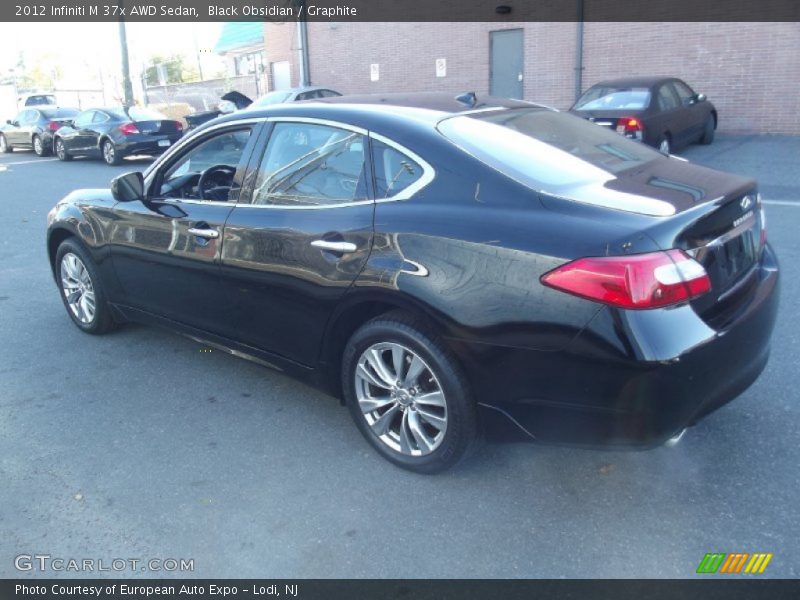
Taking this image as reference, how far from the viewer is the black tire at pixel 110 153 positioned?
17531 millimetres

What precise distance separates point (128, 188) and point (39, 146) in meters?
19.9

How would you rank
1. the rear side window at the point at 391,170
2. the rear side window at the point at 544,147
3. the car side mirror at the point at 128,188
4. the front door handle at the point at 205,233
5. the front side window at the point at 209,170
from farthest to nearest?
the car side mirror at the point at 128,188
the front side window at the point at 209,170
the front door handle at the point at 205,233
the rear side window at the point at 391,170
the rear side window at the point at 544,147

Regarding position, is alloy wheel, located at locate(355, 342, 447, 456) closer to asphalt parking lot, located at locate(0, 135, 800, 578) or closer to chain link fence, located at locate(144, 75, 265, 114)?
asphalt parking lot, located at locate(0, 135, 800, 578)

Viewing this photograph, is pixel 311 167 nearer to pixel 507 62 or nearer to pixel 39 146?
pixel 507 62

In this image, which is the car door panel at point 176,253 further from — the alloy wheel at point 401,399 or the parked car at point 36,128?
the parked car at point 36,128

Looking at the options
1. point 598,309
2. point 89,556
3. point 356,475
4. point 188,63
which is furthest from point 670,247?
point 188,63

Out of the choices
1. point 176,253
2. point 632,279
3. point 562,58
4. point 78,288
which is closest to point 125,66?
point 562,58

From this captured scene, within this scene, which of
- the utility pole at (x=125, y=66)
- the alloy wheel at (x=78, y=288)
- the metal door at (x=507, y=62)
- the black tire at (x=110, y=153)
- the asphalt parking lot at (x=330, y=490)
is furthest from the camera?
the utility pole at (x=125, y=66)

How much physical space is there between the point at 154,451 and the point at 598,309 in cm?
234

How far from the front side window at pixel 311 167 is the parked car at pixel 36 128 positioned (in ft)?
65.3

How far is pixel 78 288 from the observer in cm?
523

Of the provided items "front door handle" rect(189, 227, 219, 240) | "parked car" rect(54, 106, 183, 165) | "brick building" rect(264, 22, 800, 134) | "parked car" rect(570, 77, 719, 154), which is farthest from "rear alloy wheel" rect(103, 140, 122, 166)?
"front door handle" rect(189, 227, 219, 240)

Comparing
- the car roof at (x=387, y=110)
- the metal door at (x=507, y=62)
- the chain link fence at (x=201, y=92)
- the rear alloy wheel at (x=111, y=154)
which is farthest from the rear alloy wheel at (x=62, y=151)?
the car roof at (x=387, y=110)
